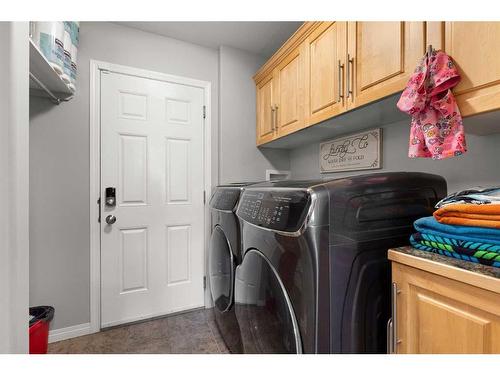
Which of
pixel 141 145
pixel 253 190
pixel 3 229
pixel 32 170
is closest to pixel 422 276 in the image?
pixel 253 190

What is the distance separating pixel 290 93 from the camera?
173 centimetres

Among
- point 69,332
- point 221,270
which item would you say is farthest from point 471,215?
point 69,332

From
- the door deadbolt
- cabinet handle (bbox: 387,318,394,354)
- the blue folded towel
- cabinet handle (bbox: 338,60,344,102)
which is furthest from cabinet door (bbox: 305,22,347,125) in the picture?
the door deadbolt

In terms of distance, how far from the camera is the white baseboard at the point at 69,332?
5.62ft

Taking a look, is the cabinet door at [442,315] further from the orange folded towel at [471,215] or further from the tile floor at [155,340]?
the tile floor at [155,340]

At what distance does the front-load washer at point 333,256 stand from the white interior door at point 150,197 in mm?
1276

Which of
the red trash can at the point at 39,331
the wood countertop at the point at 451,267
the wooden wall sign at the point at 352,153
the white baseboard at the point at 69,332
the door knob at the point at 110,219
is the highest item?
the wooden wall sign at the point at 352,153

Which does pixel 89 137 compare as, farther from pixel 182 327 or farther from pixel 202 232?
pixel 182 327

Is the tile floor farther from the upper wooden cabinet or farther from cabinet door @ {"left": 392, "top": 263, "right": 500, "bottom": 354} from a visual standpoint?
the upper wooden cabinet

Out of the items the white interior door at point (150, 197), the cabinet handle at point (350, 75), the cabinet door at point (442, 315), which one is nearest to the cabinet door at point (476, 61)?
the cabinet handle at point (350, 75)

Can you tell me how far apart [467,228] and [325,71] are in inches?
42.4

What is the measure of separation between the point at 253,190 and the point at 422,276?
75 centimetres

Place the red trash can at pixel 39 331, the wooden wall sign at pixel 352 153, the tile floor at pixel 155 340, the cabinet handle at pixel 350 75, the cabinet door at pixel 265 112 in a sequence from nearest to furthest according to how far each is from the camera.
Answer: the cabinet handle at pixel 350 75 < the red trash can at pixel 39 331 < the wooden wall sign at pixel 352 153 < the tile floor at pixel 155 340 < the cabinet door at pixel 265 112

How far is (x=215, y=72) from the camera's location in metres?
2.25
